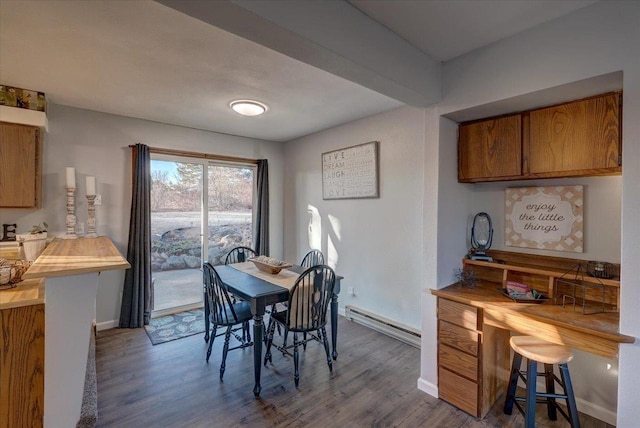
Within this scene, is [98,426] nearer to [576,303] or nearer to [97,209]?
[97,209]

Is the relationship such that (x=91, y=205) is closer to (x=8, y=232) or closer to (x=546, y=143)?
(x=8, y=232)

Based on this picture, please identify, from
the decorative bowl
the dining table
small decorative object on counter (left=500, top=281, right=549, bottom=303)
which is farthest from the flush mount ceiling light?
small decorative object on counter (left=500, top=281, right=549, bottom=303)

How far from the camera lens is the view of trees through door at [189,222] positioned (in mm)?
3947

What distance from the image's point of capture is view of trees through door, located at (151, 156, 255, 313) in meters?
3.95

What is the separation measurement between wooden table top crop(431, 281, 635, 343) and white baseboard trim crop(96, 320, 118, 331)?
354 centimetres

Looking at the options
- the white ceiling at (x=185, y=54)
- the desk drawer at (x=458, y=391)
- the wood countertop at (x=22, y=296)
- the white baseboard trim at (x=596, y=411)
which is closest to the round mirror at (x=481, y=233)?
the desk drawer at (x=458, y=391)

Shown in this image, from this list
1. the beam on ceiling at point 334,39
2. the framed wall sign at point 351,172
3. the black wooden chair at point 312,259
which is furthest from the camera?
the black wooden chair at point 312,259

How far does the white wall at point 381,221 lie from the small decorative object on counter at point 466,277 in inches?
27.3

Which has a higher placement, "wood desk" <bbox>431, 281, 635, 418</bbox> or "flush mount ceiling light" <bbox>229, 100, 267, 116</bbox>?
"flush mount ceiling light" <bbox>229, 100, 267, 116</bbox>

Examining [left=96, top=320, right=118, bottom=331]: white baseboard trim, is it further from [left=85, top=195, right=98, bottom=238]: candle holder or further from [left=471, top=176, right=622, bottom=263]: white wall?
[left=471, top=176, right=622, bottom=263]: white wall

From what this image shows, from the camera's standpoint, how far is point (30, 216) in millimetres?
3068

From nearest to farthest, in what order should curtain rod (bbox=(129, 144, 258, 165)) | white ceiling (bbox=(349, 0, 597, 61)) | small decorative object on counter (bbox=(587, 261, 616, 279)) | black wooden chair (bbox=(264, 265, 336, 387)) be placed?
white ceiling (bbox=(349, 0, 597, 61)) < small decorative object on counter (bbox=(587, 261, 616, 279)) < black wooden chair (bbox=(264, 265, 336, 387)) < curtain rod (bbox=(129, 144, 258, 165))

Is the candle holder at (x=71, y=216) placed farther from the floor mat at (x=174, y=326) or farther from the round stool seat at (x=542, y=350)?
the round stool seat at (x=542, y=350)

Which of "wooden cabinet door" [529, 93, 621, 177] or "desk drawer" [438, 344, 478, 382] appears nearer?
"wooden cabinet door" [529, 93, 621, 177]
